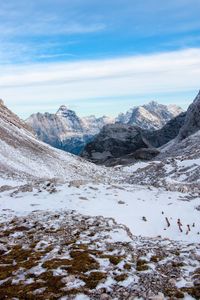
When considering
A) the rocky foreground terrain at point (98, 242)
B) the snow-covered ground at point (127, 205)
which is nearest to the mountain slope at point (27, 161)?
the snow-covered ground at point (127, 205)

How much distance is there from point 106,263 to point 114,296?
3.46 m

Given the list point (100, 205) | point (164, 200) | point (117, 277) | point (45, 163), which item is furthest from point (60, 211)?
point (45, 163)

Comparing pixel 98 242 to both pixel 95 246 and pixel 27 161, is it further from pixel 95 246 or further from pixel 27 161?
pixel 27 161

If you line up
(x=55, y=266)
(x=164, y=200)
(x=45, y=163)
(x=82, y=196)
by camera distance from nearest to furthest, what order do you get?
1. (x=55, y=266)
2. (x=82, y=196)
3. (x=164, y=200)
4. (x=45, y=163)

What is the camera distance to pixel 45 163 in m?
88.9

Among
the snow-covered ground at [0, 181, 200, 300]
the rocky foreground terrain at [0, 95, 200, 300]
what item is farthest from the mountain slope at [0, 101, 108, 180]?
the snow-covered ground at [0, 181, 200, 300]

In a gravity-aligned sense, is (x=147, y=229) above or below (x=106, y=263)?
below

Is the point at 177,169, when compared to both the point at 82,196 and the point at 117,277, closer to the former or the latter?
the point at 82,196

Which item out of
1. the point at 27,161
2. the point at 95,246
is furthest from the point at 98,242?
the point at 27,161

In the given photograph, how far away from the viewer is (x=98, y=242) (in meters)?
20.5

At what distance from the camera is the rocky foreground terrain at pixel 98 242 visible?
14203 millimetres

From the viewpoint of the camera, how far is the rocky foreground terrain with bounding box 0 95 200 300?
46.6ft

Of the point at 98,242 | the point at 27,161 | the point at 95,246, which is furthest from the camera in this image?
the point at 27,161

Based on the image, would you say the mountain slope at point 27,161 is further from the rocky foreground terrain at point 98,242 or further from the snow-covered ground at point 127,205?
the rocky foreground terrain at point 98,242
